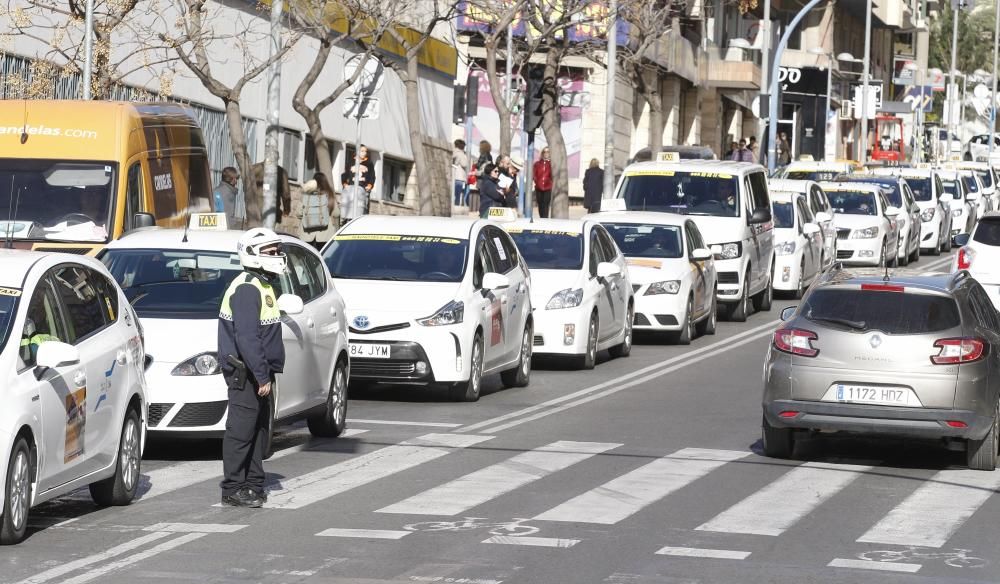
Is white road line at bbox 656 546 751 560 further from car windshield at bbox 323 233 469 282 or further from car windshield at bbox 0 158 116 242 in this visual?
car windshield at bbox 0 158 116 242

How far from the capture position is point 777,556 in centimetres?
972

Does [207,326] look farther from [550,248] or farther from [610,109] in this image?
[610,109]

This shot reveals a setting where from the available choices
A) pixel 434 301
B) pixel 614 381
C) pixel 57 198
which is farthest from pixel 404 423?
pixel 614 381

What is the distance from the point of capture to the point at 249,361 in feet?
35.9

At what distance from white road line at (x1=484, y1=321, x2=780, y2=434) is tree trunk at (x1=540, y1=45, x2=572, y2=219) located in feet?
40.7

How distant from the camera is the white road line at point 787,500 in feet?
35.2

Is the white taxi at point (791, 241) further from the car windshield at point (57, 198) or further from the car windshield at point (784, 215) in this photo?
the car windshield at point (57, 198)

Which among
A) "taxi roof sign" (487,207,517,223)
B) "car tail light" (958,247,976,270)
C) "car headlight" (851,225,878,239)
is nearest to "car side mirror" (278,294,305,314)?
"taxi roof sign" (487,207,517,223)

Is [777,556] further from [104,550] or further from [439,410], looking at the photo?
[439,410]

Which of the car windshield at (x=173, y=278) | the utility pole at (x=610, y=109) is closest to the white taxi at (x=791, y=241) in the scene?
the utility pole at (x=610, y=109)

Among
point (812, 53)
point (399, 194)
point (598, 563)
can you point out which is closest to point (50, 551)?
point (598, 563)

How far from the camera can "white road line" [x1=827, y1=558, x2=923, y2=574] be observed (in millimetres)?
9409

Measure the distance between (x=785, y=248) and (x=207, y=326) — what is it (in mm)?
18285

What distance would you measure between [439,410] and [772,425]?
3.90m
